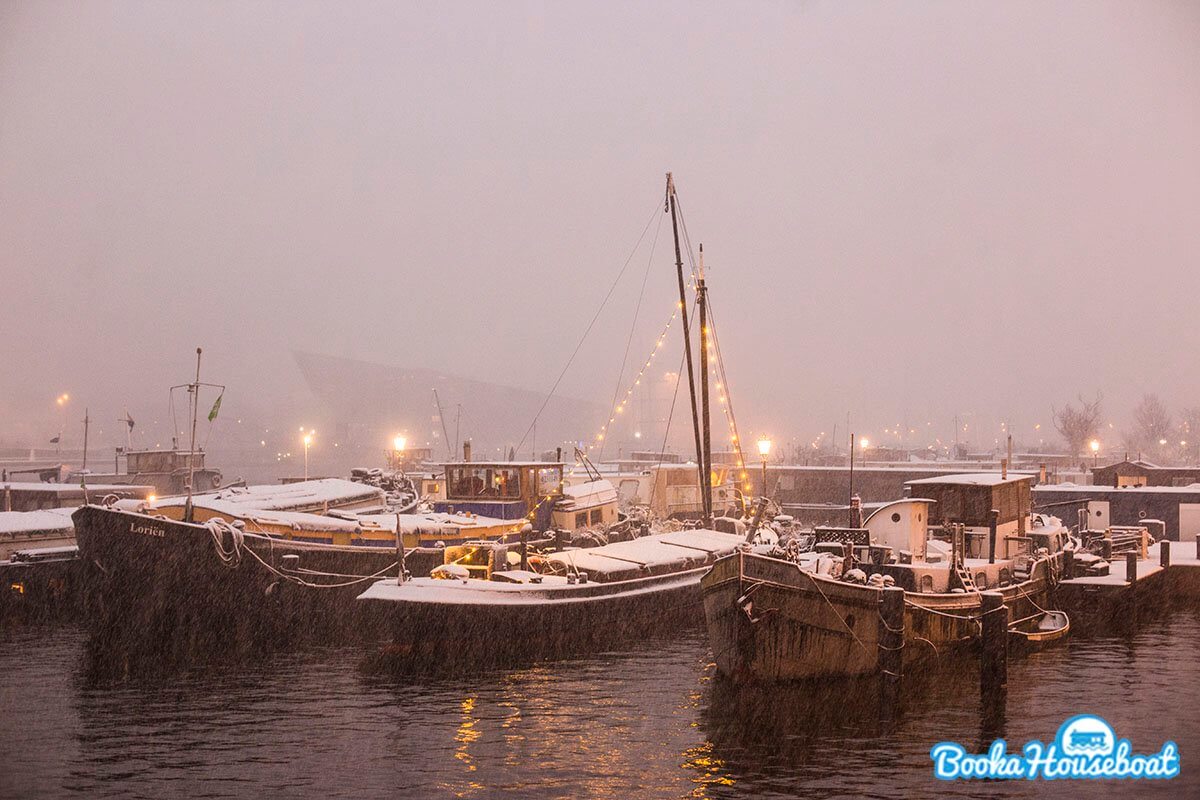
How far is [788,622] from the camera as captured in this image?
18906 mm

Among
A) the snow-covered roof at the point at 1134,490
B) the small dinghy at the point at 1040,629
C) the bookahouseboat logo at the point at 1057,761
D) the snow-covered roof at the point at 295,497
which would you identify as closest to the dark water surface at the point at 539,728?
the bookahouseboat logo at the point at 1057,761

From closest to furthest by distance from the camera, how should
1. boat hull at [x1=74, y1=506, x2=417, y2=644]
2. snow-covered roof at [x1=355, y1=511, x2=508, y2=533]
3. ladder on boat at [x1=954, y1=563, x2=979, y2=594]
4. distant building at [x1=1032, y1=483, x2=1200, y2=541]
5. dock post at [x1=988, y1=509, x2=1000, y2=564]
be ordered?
ladder on boat at [x1=954, y1=563, x2=979, y2=594], boat hull at [x1=74, y1=506, x2=417, y2=644], dock post at [x1=988, y1=509, x2=1000, y2=564], snow-covered roof at [x1=355, y1=511, x2=508, y2=533], distant building at [x1=1032, y1=483, x2=1200, y2=541]

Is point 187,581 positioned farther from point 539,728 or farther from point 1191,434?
point 1191,434

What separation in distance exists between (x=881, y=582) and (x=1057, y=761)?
4.99m

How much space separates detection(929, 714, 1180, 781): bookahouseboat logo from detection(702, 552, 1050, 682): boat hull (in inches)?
122

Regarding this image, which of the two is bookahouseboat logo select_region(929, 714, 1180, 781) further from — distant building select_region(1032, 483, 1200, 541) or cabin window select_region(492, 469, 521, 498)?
distant building select_region(1032, 483, 1200, 541)

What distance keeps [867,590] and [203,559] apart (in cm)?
1626

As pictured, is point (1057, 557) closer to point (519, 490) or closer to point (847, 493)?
point (519, 490)

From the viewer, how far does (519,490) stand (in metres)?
31.0

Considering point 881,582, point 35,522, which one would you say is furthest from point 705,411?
point 35,522

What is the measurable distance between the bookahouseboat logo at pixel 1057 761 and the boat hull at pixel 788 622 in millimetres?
3107

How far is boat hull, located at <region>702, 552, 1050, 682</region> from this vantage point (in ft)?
61.7

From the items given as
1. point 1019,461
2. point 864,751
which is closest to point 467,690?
point 864,751

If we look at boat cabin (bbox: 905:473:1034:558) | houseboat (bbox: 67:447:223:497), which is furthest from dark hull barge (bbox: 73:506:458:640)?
houseboat (bbox: 67:447:223:497)
